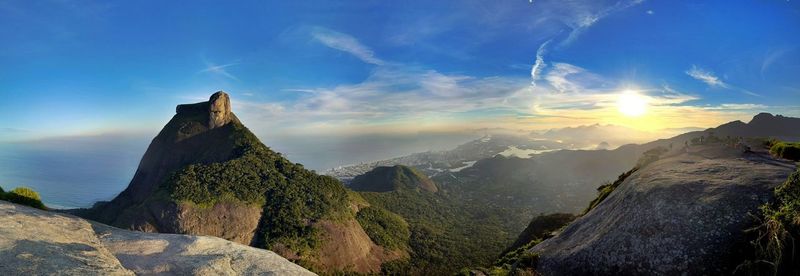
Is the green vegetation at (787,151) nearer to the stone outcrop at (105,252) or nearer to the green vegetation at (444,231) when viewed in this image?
the stone outcrop at (105,252)

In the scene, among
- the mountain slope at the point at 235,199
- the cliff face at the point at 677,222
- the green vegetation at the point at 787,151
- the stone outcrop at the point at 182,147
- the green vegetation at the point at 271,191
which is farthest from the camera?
the stone outcrop at the point at 182,147

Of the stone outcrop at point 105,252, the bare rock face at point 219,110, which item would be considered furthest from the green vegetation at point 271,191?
the stone outcrop at point 105,252

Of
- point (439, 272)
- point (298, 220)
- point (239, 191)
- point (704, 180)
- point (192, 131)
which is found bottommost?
point (439, 272)

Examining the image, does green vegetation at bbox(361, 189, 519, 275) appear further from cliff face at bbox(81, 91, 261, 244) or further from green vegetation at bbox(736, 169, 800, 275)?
green vegetation at bbox(736, 169, 800, 275)

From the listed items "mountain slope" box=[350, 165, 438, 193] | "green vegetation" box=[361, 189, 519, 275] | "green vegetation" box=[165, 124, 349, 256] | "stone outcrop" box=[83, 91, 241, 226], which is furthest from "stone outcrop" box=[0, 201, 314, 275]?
"mountain slope" box=[350, 165, 438, 193]

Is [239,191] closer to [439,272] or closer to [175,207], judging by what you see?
[175,207]

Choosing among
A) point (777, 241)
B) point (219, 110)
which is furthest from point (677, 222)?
point (219, 110)

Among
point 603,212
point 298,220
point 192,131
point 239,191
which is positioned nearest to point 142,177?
point 192,131

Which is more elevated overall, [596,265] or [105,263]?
[105,263]
